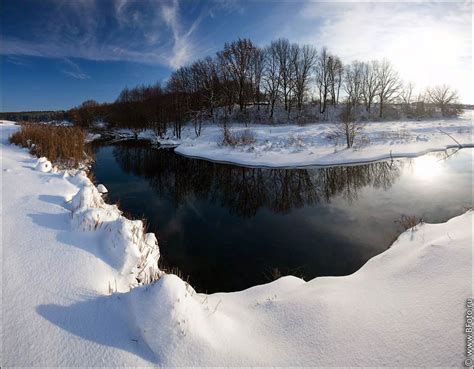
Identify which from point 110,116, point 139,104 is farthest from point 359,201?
Answer: point 110,116

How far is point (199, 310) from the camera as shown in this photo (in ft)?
9.58

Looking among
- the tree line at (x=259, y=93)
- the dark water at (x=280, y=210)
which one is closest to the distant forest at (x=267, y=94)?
Result: the tree line at (x=259, y=93)

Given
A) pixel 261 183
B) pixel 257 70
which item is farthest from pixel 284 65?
pixel 261 183

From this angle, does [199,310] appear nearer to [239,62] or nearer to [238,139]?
[238,139]

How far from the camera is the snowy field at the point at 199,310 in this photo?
91.5 inches

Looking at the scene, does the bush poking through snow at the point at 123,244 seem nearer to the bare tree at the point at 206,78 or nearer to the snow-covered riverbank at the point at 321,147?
the snow-covered riverbank at the point at 321,147

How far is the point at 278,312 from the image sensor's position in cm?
339

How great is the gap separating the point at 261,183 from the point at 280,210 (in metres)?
3.92

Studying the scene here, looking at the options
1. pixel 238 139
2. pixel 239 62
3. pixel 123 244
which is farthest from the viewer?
pixel 239 62

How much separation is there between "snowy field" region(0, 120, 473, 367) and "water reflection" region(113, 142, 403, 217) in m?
5.40

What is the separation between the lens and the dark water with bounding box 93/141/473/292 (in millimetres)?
6105

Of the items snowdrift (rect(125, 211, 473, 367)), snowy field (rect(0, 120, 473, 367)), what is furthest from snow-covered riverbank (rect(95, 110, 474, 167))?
snowdrift (rect(125, 211, 473, 367))

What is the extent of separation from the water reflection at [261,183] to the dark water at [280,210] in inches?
2.0

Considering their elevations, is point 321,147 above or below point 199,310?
above
